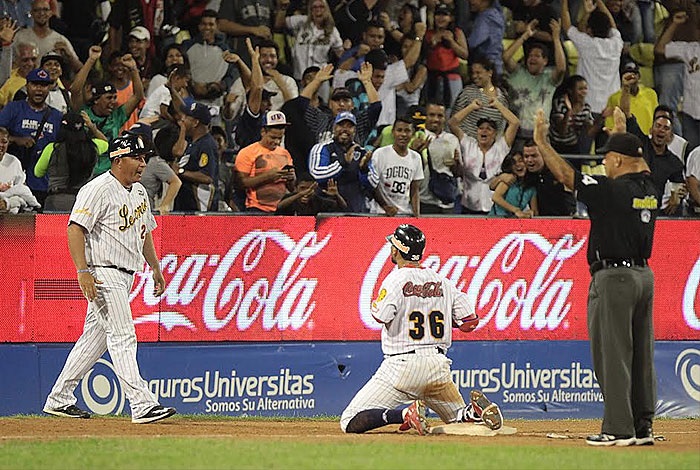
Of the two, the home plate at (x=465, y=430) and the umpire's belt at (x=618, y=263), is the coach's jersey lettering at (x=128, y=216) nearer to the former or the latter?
the home plate at (x=465, y=430)

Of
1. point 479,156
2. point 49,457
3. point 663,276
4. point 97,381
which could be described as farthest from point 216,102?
point 49,457

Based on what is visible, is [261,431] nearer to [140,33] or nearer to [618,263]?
[618,263]

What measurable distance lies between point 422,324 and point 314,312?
11.1 ft

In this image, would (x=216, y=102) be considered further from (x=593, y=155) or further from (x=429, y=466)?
(x=429, y=466)

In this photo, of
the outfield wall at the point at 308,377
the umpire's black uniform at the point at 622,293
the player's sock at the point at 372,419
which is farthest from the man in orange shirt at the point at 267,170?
the umpire's black uniform at the point at 622,293

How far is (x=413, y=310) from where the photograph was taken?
35.4 feet

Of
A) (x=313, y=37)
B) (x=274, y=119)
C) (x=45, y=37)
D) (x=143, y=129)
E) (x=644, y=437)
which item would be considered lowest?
(x=644, y=437)

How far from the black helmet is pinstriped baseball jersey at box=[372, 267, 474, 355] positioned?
0.50ft

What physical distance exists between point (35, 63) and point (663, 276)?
833 centimetres

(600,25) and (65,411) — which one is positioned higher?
(600,25)

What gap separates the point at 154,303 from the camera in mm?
13359

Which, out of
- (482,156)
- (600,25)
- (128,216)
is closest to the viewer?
(128,216)

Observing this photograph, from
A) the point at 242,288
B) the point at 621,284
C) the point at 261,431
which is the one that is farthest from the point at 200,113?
the point at 621,284

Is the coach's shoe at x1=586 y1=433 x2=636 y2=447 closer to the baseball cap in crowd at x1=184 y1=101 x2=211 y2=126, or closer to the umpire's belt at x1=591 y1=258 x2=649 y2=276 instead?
the umpire's belt at x1=591 y1=258 x2=649 y2=276
